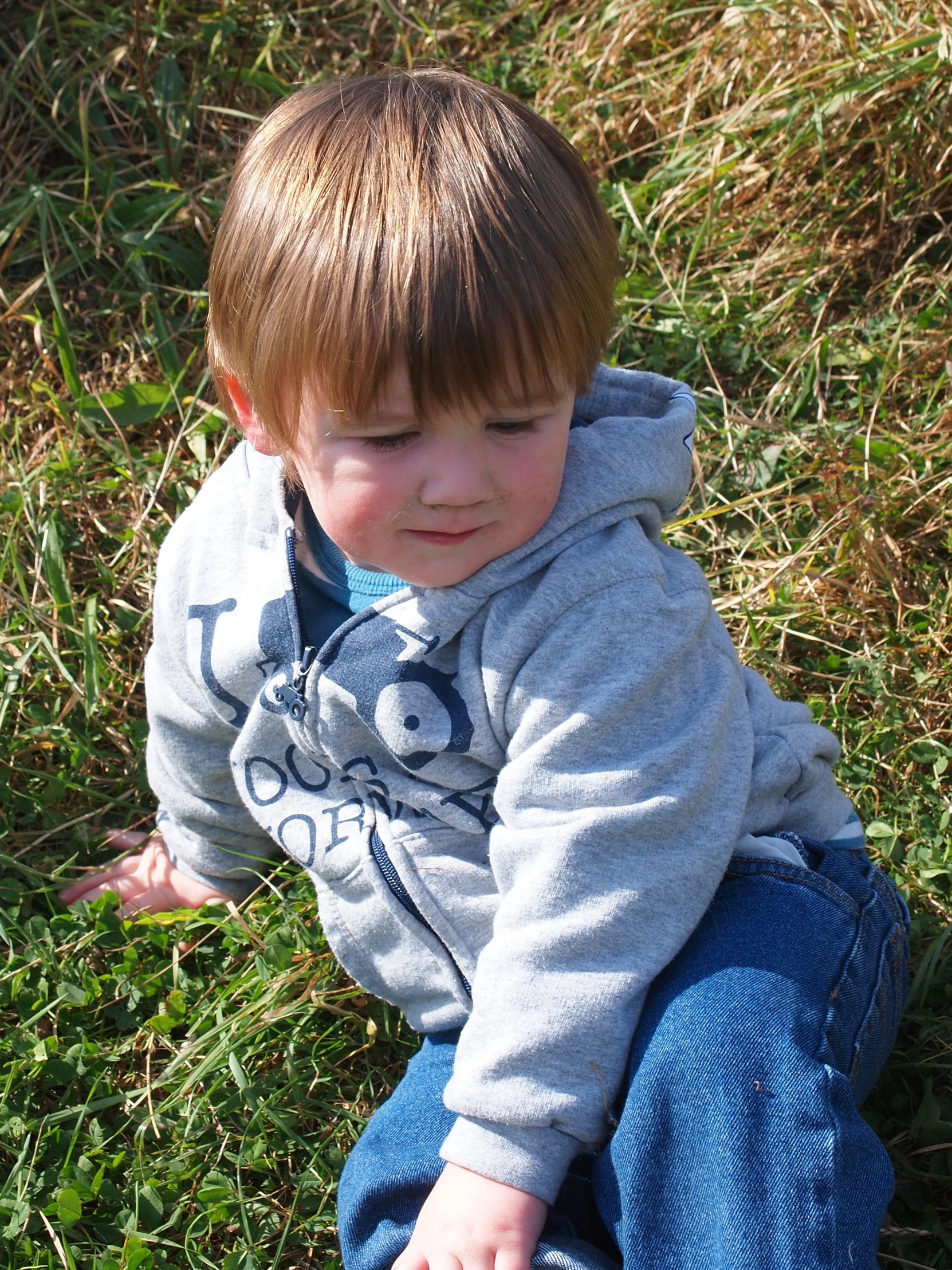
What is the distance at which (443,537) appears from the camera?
166 cm

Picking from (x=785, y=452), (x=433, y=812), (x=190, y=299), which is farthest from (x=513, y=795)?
(x=190, y=299)

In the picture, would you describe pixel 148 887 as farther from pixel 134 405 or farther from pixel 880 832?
pixel 880 832

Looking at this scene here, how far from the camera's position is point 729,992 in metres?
1.62

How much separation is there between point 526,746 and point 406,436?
0.43 meters

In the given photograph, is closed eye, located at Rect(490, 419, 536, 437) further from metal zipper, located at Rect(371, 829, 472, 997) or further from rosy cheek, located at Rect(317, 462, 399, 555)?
metal zipper, located at Rect(371, 829, 472, 997)

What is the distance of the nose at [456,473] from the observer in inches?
61.5

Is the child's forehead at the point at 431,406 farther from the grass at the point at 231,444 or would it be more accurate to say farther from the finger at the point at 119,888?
the finger at the point at 119,888

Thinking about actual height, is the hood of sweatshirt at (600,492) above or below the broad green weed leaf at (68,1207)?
above

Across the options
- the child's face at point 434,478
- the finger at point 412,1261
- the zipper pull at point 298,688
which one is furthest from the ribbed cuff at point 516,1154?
the child's face at point 434,478

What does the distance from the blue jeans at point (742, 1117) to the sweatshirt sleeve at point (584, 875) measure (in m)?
0.06

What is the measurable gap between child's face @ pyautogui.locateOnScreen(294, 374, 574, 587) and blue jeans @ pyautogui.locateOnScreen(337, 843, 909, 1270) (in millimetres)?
576

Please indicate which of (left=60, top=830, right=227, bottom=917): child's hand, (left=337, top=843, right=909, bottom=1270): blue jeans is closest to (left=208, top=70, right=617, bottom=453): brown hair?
(left=337, top=843, right=909, bottom=1270): blue jeans

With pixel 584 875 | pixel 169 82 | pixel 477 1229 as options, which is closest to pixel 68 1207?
pixel 477 1229

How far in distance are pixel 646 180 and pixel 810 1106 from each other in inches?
90.4
